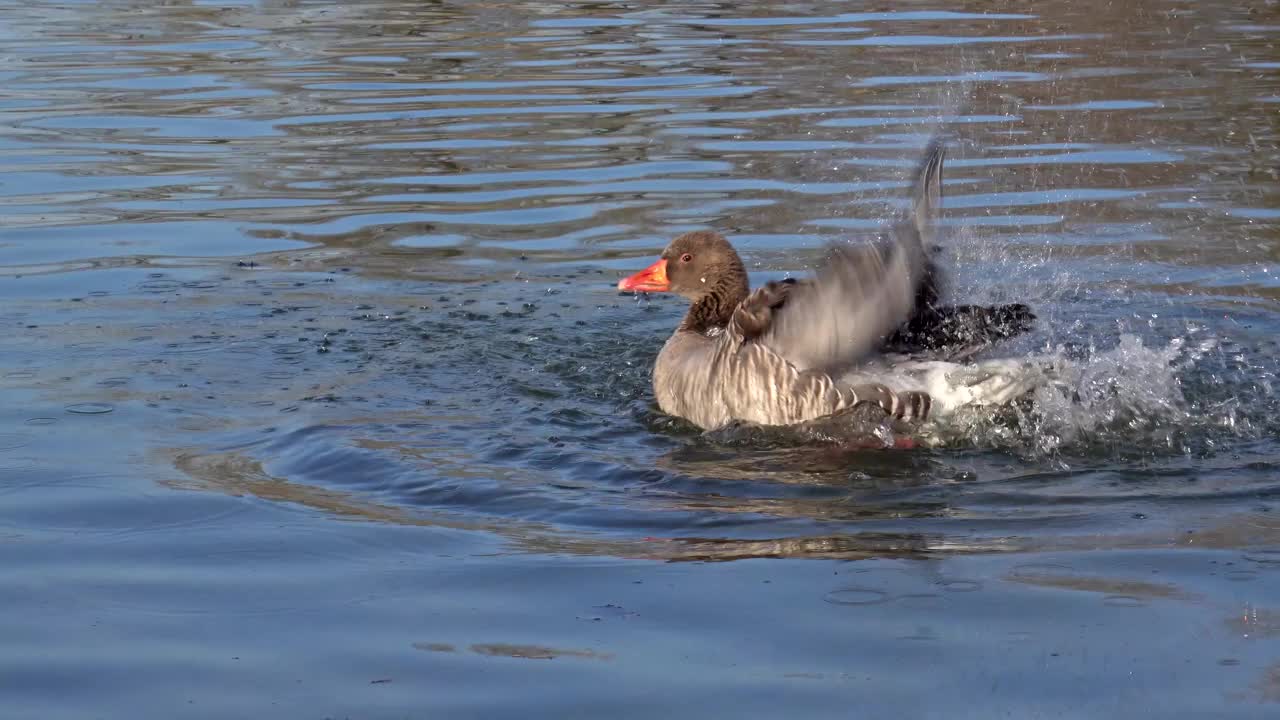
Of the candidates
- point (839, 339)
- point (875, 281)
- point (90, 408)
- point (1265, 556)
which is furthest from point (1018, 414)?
point (90, 408)

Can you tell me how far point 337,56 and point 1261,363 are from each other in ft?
43.9

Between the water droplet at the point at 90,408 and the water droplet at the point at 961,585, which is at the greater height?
the water droplet at the point at 961,585

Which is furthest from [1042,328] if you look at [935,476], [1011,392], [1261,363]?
[935,476]

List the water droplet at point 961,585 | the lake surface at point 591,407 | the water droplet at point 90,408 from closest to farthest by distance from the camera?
the lake surface at point 591,407
the water droplet at point 961,585
the water droplet at point 90,408

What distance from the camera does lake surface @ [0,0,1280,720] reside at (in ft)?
17.1

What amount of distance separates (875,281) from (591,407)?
1900 mm

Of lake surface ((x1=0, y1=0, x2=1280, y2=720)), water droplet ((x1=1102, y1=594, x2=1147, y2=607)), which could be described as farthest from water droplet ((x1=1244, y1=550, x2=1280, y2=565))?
water droplet ((x1=1102, y1=594, x2=1147, y2=607))

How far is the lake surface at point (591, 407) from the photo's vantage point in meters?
5.21

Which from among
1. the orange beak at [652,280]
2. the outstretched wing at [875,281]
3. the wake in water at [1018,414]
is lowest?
the wake in water at [1018,414]

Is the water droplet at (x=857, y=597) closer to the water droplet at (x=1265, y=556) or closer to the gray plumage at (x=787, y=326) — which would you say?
the water droplet at (x=1265, y=556)

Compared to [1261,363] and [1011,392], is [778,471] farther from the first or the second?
[1261,363]

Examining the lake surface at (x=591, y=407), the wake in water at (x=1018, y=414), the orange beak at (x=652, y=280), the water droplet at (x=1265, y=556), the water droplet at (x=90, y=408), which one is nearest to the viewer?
the lake surface at (x=591, y=407)

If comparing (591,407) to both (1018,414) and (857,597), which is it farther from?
(857,597)

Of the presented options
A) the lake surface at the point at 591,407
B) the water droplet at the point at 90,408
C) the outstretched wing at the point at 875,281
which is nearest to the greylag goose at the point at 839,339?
the outstretched wing at the point at 875,281
